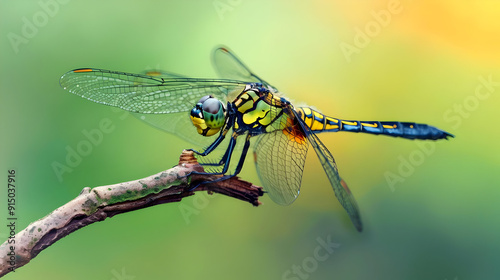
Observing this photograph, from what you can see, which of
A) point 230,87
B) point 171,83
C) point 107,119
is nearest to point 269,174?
point 230,87

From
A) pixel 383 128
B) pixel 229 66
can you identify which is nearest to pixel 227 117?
pixel 229 66

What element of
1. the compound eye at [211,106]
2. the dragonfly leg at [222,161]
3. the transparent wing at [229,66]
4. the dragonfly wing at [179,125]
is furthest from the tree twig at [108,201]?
the transparent wing at [229,66]

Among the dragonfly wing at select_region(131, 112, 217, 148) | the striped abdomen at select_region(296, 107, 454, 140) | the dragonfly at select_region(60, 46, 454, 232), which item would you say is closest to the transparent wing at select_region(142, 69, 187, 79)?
the dragonfly at select_region(60, 46, 454, 232)

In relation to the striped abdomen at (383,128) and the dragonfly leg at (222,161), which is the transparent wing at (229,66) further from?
the dragonfly leg at (222,161)

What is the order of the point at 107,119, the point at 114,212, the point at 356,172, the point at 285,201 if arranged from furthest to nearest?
the point at 356,172 → the point at 107,119 → the point at 285,201 → the point at 114,212

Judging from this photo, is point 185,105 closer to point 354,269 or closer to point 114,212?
point 114,212
